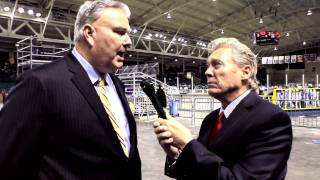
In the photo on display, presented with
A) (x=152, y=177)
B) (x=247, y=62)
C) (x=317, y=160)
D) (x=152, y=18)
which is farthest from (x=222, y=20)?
(x=247, y=62)

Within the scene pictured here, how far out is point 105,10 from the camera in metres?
1.72

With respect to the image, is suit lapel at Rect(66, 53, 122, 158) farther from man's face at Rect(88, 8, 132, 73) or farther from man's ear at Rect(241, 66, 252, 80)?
man's ear at Rect(241, 66, 252, 80)

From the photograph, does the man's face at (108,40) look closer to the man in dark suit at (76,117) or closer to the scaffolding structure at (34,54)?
the man in dark suit at (76,117)

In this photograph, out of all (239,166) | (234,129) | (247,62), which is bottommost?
(239,166)

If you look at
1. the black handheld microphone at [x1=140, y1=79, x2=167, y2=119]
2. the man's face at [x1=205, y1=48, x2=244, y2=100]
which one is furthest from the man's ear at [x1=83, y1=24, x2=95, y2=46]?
the man's face at [x1=205, y1=48, x2=244, y2=100]

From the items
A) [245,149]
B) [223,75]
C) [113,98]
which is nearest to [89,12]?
[113,98]

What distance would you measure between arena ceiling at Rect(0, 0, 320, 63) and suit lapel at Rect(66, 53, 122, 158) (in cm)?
1806

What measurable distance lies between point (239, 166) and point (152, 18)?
76.6 ft

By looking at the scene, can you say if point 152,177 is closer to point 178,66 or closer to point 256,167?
point 256,167

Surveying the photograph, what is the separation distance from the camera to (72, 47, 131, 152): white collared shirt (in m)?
1.75

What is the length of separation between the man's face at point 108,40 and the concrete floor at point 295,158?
417 centimetres

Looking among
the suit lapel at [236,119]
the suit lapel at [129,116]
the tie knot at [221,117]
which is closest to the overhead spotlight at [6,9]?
the suit lapel at [129,116]

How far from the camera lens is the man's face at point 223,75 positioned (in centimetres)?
179

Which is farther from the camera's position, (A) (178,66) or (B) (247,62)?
(A) (178,66)
